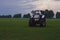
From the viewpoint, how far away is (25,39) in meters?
15.0

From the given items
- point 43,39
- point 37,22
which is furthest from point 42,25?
point 43,39

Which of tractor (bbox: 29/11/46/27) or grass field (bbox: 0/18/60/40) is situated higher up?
tractor (bbox: 29/11/46/27)

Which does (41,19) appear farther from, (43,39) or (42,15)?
(43,39)

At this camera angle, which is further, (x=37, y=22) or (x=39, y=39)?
(x=37, y=22)

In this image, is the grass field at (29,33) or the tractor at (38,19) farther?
the tractor at (38,19)

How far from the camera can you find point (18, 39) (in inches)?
584

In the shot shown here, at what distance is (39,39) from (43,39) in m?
0.27

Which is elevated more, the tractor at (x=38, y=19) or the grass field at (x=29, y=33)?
the tractor at (x=38, y=19)

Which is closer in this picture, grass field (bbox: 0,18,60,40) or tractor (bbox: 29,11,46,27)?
grass field (bbox: 0,18,60,40)

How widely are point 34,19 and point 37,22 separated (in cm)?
55

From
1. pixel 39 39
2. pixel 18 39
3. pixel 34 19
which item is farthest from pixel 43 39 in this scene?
pixel 34 19

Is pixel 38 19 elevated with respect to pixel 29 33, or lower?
elevated

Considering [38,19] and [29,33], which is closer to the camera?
[29,33]

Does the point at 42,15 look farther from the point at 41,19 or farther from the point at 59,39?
the point at 59,39
